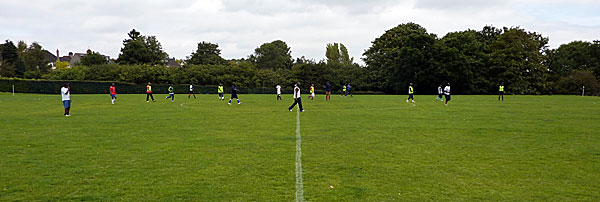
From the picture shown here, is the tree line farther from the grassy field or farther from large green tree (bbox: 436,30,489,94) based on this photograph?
the grassy field

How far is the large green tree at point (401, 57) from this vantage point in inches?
2443

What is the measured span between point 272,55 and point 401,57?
189 feet

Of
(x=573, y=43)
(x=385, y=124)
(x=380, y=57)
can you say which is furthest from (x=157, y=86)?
(x=573, y=43)

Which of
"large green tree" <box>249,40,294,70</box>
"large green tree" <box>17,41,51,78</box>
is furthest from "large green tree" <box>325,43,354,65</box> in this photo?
"large green tree" <box>17,41,51,78</box>

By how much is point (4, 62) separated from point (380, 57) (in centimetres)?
7304

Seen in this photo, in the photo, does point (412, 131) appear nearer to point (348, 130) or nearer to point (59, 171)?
point (348, 130)

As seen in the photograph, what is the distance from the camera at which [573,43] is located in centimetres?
8069

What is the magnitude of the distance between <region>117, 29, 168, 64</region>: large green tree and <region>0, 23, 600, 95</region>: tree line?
12550 mm

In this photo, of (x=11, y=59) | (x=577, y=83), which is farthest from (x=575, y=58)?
(x=11, y=59)

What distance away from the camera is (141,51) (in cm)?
8331

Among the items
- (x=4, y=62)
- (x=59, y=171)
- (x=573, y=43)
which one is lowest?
(x=59, y=171)

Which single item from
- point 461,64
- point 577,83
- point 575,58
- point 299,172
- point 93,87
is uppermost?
point 575,58

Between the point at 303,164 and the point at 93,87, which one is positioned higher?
the point at 93,87

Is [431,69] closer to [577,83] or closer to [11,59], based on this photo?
[577,83]
